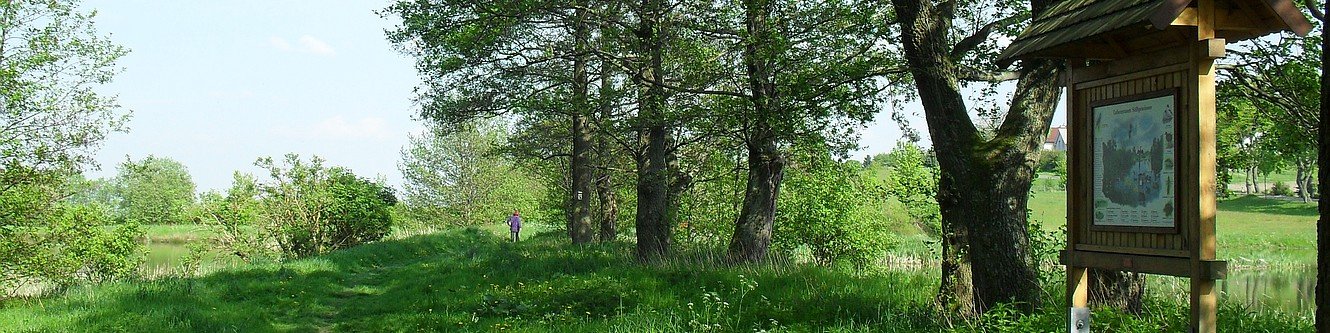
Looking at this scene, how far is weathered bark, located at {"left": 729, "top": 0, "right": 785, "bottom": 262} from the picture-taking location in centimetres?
1341

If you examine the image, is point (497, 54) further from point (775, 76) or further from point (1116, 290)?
point (1116, 290)

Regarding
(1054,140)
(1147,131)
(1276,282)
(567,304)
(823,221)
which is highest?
(1054,140)

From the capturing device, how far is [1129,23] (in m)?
5.86

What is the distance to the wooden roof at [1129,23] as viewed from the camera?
559 cm

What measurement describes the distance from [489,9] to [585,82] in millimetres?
6907

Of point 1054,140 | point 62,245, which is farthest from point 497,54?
point 1054,140

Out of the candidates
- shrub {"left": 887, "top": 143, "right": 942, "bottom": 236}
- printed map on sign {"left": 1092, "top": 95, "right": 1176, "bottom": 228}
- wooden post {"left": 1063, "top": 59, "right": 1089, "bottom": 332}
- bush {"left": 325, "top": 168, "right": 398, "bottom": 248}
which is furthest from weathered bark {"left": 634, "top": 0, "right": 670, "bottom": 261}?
bush {"left": 325, "top": 168, "right": 398, "bottom": 248}

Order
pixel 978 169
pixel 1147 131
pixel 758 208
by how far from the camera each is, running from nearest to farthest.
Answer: pixel 1147 131 < pixel 978 169 < pixel 758 208

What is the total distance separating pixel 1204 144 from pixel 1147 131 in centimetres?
44

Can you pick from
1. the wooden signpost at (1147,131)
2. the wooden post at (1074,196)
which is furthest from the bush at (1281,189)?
the wooden signpost at (1147,131)

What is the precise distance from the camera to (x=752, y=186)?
1661 centimetres

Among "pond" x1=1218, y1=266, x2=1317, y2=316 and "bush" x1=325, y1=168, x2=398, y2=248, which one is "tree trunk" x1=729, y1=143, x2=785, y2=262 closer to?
"pond" x1=1218, y1=266, x2=1317, y2=316

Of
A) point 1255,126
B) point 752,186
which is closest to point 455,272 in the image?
point 752,186

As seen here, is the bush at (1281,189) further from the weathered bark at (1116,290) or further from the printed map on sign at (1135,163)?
the printed map on sign at (1135,163)
